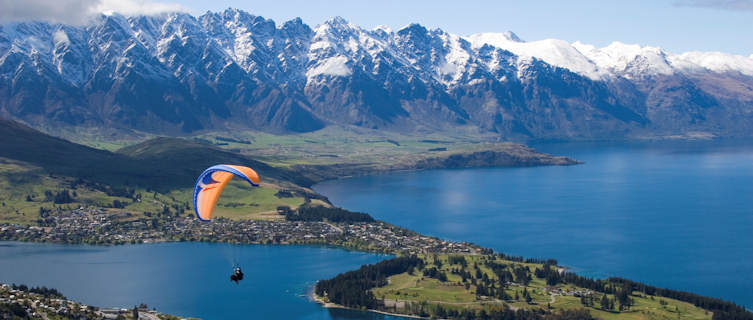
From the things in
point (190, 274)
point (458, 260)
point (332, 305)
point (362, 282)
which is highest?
point (458, 260)

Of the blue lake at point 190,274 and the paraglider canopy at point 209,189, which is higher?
the paraglider canopy at point 209,189

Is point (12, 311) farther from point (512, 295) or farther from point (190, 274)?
point (512, 295)

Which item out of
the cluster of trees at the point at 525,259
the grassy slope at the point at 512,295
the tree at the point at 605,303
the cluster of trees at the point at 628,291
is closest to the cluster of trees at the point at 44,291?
the grassy slope at the point at 512,295

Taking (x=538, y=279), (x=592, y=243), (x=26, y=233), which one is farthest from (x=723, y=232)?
(x=26, y=233)

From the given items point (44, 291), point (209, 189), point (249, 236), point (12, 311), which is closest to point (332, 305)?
point (44, 291)

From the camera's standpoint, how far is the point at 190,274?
155 metres

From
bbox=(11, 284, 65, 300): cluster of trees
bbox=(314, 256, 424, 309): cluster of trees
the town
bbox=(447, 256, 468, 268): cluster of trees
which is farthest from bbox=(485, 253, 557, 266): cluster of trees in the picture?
bbox=(11, 284, 65, 300): cluster of trees

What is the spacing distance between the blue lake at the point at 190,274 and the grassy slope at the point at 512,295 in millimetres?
10842

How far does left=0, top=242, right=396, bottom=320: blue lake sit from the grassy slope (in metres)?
10.8

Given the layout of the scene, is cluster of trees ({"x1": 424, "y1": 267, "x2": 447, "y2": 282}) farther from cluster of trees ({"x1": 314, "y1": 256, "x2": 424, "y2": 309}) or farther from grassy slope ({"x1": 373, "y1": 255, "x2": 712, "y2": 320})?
cluster of trees ({"x1": 314, "y1": 256, "x2": 424, "y2": 309})

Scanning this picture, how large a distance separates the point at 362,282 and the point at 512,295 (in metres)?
25.9

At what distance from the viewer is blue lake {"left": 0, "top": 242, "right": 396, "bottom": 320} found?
439 feet

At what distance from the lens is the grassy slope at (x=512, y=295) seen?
125250mm

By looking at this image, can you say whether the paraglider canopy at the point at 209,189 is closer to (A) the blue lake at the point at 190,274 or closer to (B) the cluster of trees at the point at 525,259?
(A) the blue lake at the point at 190,274
